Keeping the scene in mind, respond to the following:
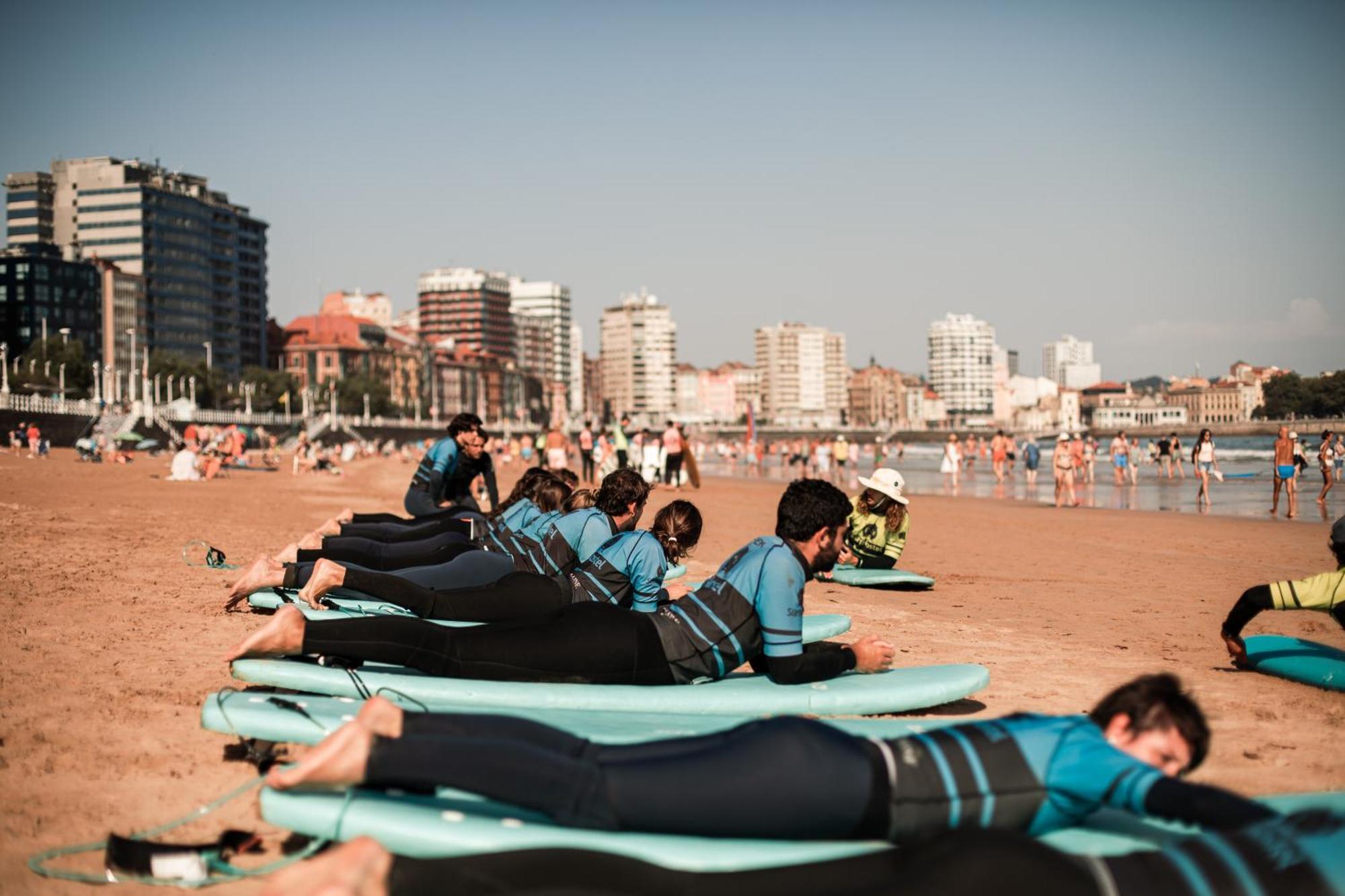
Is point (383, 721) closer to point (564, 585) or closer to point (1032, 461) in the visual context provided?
point (564, 585)

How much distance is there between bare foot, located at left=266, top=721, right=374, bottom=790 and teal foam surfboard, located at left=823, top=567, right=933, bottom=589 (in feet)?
22.0

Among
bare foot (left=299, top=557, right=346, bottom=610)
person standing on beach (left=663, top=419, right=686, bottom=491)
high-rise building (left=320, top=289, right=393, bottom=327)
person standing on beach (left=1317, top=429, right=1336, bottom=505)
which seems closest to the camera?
bare foot (left=299, top=557, right=346, bottom=610)

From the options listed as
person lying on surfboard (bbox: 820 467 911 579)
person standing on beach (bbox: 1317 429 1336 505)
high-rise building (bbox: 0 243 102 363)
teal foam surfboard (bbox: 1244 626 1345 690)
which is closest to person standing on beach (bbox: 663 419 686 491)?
person standing on beach (bbox: 1317 429 1336 505)

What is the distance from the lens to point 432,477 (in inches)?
372

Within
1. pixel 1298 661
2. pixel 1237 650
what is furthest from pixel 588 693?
pixel 1298 661

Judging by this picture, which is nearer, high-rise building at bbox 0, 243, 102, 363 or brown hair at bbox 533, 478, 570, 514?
brown hair at bbox 533, 478, 570, 514

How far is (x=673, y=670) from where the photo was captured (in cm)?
462

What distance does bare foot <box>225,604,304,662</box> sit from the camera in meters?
4.30

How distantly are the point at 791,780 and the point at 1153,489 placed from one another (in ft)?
90.1

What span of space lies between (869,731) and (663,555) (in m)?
1.76

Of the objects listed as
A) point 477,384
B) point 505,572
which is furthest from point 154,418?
point 477,384

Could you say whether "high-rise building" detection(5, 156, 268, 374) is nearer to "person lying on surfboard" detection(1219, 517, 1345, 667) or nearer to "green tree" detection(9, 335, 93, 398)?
"green tree" detection(9, 335, 93, 398)

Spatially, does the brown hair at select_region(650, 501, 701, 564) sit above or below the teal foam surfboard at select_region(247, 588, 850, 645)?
above

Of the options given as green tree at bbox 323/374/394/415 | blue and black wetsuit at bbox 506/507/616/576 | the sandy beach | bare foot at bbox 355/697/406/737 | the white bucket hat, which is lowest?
the sandy beach
